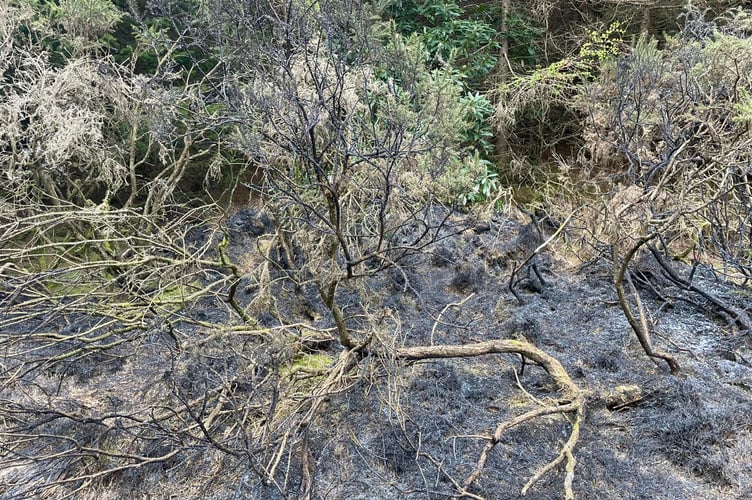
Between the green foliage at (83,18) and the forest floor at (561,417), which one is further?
the green foliage at (83,18)

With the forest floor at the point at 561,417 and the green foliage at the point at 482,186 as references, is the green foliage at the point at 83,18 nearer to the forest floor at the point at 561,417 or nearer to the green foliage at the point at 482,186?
the forest floor at the point at 561,417

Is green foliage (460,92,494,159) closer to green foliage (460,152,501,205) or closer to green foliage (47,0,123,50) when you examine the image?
green foliage (460,152,501,205)

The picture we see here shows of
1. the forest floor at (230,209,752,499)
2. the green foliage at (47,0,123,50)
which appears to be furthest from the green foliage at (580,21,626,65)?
the green foliage at (47,0,123,50)

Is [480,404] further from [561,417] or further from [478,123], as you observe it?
[478,123]

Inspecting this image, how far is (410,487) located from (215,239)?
498 centimetres

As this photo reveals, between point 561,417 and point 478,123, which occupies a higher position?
point 478,123

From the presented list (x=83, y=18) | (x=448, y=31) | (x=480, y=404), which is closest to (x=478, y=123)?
(x=448, y=31)

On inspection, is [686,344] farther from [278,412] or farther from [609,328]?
[278,412]

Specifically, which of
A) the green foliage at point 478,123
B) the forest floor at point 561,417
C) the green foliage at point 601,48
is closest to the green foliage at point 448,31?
the green foliage at point 478,123

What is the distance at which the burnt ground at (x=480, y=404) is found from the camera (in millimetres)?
2854

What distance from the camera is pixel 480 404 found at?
361cm

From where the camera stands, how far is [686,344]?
420 cm

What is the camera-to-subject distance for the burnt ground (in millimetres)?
2854

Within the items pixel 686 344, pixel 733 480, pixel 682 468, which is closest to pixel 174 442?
pixel 682 468
